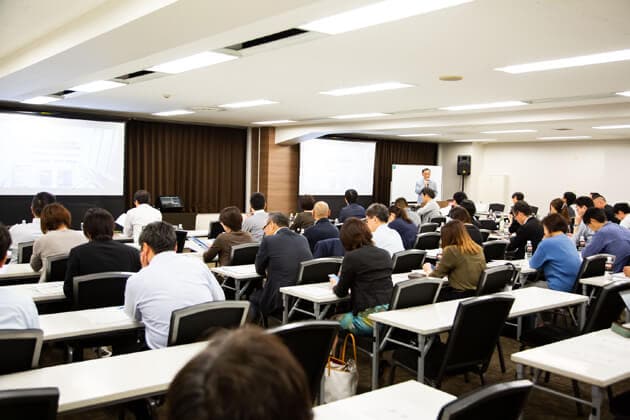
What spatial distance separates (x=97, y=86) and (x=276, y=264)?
4.15 meters

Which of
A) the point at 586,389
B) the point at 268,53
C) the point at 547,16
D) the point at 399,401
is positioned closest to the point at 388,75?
the point at 268,53

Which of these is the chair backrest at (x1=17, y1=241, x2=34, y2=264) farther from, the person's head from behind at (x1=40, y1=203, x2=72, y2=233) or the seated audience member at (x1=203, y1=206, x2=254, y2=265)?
the seated audience member at (x1=203, y1=206, x2=254, y2=265)

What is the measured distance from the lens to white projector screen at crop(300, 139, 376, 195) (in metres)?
13.5

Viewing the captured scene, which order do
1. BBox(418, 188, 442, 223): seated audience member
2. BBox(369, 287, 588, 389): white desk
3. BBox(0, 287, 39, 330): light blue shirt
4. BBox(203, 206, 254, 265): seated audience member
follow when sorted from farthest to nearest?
BBox(418, 188, 442, 223): seated audience member
BBox(203, 206, 254, 265): seated audience member
BBox(369, 287, 588, 389): white desk
BBox(0, 287, 39, 330): light blue shirt

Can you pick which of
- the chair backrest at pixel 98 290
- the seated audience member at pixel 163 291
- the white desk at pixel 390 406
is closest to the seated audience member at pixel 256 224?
the chair backrest at pixel 98 290

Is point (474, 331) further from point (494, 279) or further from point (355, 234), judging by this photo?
point (494, 279)

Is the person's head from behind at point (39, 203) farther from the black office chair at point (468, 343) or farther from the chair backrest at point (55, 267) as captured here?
the black office chair at point (468, 343)

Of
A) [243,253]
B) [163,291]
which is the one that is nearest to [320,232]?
[243,253]

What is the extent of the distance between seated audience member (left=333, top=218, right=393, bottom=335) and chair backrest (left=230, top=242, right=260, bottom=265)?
168 centimetres

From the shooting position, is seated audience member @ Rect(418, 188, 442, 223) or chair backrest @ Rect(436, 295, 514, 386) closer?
chair backrest @ Rect(436, 295, 514, 386)

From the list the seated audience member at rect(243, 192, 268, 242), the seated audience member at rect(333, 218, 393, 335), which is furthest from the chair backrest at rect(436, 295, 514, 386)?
the seated audience member at rect(243, 192, 268, 242)

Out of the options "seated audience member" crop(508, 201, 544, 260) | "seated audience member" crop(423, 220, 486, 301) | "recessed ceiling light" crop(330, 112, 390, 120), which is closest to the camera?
"seated audience member" crop(423, 220, 486, 301)

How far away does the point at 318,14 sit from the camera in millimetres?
3221

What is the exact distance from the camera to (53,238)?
15.5 ft
